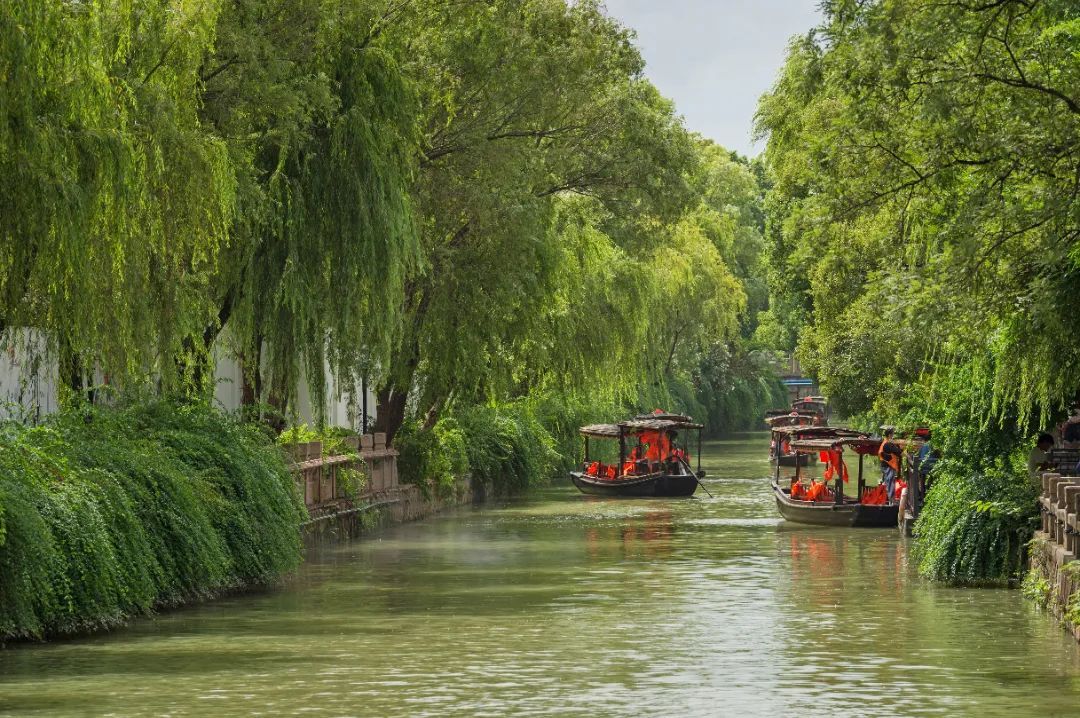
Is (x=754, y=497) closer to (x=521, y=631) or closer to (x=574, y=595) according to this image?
(x=574, y=595)

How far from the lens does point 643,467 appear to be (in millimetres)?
52219

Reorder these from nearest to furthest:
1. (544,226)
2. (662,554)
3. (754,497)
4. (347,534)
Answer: (662,554), (347,534), (544,226), (754,497)

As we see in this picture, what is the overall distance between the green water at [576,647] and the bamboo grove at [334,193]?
330cm

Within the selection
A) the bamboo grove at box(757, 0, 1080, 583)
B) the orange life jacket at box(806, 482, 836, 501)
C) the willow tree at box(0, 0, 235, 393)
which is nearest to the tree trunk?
the orange life jacket at box(806, 482, 836, 501)

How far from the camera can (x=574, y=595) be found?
2448cm

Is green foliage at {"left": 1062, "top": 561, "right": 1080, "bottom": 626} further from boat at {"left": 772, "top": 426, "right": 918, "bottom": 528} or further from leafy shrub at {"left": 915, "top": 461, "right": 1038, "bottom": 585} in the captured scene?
boat at {"left": 772, "top": 426, "right": 918, "bottom": 528}

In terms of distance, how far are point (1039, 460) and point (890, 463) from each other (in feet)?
56.1

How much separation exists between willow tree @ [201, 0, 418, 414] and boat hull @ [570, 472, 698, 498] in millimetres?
20897

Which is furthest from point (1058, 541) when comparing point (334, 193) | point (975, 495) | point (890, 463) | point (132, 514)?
point (890, 463)

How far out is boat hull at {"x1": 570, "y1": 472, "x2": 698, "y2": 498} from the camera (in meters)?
48.8

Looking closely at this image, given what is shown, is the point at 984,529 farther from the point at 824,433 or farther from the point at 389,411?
the point at 824,433

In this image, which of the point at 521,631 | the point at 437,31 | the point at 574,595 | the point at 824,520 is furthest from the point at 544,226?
the point at 521,631

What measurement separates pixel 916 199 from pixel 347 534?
13922 mm

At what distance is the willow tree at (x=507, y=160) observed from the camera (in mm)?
32938
